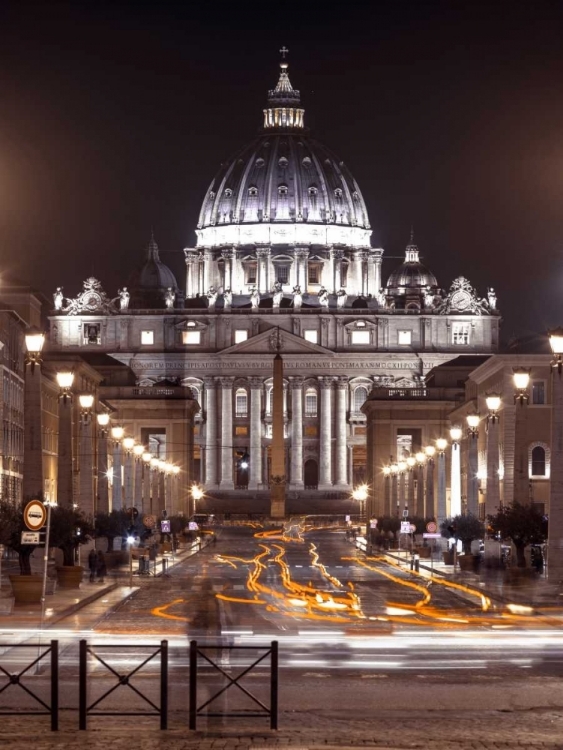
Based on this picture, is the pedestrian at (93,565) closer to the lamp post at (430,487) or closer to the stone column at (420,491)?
the lamp post at (430,487)

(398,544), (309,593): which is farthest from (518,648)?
(398,544)

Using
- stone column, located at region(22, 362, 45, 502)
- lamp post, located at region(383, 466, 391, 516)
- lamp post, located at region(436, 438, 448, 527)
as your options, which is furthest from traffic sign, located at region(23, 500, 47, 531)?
lamp post, located at region(383, 466, 391, 516)

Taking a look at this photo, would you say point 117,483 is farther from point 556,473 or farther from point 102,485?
A: point 556,473

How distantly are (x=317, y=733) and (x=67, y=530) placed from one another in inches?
1254

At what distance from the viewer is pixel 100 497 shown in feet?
250

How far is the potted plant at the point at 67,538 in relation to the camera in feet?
167

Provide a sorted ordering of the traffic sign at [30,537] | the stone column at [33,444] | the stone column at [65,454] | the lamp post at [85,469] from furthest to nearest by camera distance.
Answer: the lamp post at [85,469] → the stone column at [65,454] → the stone column at [33,444] → the traffic sign at [30,537]

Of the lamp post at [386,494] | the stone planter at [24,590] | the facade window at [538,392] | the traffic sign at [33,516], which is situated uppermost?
the facade window at [538,392]

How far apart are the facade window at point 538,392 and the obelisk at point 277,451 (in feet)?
96.7

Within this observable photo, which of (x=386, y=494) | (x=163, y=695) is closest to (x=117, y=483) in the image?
(x=386, y=494)

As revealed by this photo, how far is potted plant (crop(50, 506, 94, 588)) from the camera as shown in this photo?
2000 inches

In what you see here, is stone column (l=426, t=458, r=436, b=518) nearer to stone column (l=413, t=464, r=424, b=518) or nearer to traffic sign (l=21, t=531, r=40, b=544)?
stone column (l=413, t=464, r=424, b=518)

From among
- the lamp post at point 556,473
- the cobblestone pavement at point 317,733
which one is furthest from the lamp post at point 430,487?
the cobblestone pavement at point 317,733

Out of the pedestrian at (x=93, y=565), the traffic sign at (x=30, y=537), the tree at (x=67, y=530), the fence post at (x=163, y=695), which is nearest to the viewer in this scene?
the fence post at (x=163, y=695)
